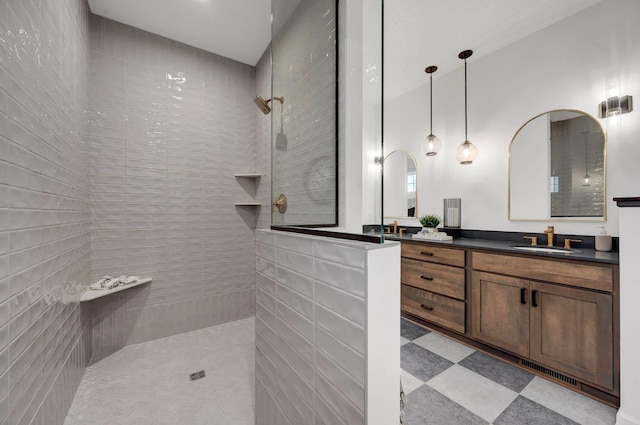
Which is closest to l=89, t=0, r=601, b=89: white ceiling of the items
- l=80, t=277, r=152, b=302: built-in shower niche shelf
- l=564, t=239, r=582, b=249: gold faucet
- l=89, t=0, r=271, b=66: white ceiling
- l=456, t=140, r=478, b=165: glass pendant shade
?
l=89, t=0, r=271, b=66: white ceiling

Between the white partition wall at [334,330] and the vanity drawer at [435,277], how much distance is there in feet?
6.01

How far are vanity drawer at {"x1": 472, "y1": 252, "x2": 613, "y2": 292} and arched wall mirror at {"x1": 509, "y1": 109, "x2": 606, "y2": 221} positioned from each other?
648 mm

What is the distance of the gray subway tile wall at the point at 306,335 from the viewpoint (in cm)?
61

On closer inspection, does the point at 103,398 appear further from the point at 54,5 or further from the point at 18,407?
the point at 54,5

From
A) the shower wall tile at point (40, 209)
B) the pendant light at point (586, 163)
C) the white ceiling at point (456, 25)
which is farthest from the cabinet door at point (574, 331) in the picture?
the shower wall tile at point (40, 209)

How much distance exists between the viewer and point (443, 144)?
9.43ft

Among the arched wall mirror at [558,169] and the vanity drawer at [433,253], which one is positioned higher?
the arched wall mirror at [558,169]

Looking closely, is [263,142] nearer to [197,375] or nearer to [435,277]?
[197,375]

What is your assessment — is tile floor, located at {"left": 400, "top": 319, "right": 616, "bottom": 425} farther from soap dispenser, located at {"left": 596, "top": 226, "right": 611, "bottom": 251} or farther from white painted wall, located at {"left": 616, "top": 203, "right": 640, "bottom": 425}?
soap dispenser, located at {"left": 596, "top": 226, "right": 611, "bottom": 251}

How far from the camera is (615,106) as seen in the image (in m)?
1.77

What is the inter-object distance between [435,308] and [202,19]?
10.8ft

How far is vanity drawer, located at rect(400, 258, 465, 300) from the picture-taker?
2.19m

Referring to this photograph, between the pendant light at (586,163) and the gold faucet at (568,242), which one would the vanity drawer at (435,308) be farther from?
the pendant light at (586,163)

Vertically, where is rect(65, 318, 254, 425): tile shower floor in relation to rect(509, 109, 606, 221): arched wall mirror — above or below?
below
